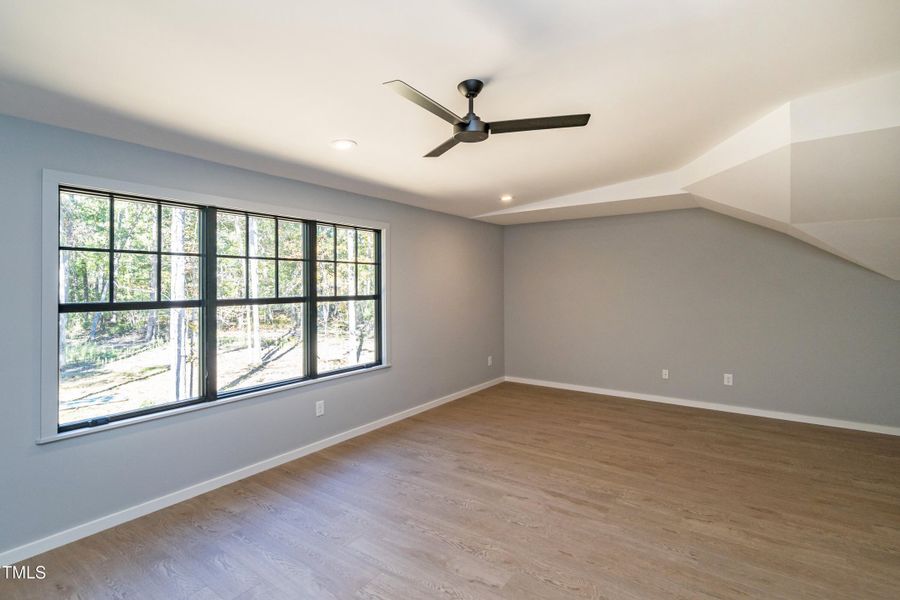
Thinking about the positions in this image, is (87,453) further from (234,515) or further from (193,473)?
(234,515)

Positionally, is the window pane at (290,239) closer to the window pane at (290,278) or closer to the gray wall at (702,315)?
the window pane at (290,278)

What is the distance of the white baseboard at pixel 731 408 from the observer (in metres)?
4.12

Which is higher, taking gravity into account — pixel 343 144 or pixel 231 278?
pixel 343 144

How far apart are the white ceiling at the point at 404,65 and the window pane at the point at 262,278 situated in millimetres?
827

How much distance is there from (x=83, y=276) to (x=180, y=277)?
0.52 meters

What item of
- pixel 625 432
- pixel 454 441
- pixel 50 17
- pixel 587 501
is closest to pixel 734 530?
pixel 587 501

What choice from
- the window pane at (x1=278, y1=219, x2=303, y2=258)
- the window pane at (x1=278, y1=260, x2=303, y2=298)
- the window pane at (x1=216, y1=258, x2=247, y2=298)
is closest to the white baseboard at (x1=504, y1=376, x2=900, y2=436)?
the window pane at (x1=278, y1=260, x2=303, y2=298)

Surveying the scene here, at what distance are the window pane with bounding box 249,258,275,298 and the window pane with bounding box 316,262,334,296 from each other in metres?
0.44

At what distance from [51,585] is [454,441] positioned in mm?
2730

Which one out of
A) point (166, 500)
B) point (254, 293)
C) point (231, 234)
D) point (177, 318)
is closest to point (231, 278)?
point (254, 293)

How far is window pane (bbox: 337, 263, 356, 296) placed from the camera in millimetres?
4070

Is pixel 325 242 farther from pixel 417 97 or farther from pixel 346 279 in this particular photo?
pixel 417 97

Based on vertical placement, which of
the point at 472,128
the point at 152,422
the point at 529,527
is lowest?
the point at 529,527

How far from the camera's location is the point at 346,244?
4.13 metres
